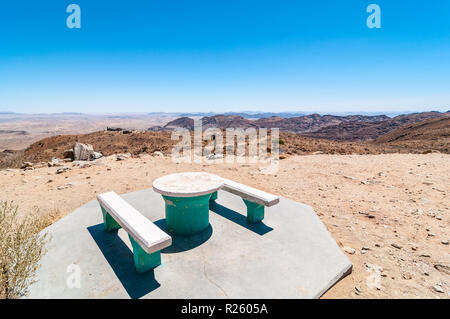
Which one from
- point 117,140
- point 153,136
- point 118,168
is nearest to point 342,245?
point 118,168

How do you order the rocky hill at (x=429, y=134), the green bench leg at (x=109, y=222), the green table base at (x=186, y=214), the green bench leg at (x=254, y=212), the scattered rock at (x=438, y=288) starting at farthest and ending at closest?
the rocky hill at (x=429, y=134) < the green bench leg at (x=254, y=212) < the green bench leg at (x=109, y=222) < the green table base at (x=186, y=214) < the scattered rock at (x=438, y=288)

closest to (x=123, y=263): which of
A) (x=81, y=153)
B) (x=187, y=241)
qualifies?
(x=187, y=241)

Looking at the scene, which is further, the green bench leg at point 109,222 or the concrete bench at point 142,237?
the green bench leg at point 109,222

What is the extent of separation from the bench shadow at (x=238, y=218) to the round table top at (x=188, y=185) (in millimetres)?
863

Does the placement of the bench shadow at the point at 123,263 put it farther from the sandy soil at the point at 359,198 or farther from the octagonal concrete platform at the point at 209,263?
the sandy soil at the point at 359,198

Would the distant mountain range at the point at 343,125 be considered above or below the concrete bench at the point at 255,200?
above

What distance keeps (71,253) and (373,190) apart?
291 inches

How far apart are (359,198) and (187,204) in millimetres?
4806

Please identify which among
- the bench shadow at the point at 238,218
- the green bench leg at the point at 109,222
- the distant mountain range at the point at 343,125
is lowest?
the bench shadow at the point at 238,218

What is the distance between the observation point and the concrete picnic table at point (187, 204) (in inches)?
138

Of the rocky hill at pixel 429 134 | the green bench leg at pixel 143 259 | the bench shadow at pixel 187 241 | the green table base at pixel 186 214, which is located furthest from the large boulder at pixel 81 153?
the rocky hill at pixel 429 134

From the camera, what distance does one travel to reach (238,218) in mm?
4328

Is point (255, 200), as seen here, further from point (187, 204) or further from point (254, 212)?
point (187, 204)
